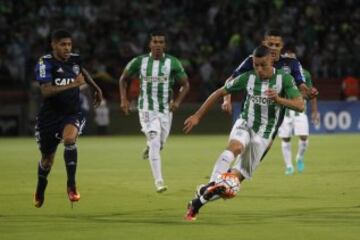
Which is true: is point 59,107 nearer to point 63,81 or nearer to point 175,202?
point 63,81

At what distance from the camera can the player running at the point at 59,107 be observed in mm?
11266

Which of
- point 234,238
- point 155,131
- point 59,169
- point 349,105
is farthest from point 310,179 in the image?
point 349,105

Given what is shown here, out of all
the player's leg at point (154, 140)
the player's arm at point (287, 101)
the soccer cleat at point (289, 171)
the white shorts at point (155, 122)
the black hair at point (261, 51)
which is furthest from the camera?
the soccer cleat at point (289, 171)

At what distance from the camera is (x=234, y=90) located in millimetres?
10586

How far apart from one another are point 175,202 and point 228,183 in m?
2.45

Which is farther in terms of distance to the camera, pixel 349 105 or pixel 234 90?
pixel 349 105

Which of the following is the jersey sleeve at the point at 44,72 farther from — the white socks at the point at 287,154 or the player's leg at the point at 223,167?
the white socks at the point at 287,154

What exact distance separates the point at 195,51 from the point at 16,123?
612 cm

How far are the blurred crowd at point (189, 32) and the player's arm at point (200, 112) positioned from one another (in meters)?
20.1

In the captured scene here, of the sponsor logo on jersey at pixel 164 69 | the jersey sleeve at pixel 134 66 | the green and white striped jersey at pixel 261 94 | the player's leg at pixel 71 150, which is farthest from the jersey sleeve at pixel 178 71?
the green and white striped jersey at pixel 261 94

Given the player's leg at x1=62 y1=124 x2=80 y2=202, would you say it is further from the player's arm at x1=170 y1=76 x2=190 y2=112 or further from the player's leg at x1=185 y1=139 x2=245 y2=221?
the player's arm at x1=170 y1=76 x2=190 y2=112

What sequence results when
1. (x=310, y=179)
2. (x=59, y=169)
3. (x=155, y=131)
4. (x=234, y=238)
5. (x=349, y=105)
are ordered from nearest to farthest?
(x=234, y=238)
(x=155, y=131)
(x=310, y=179)
(x=59, y=169)
(x=349, y=105)

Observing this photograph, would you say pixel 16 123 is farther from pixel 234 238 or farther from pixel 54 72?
pixel 234 238

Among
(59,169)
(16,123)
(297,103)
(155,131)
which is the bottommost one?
(16,123)
